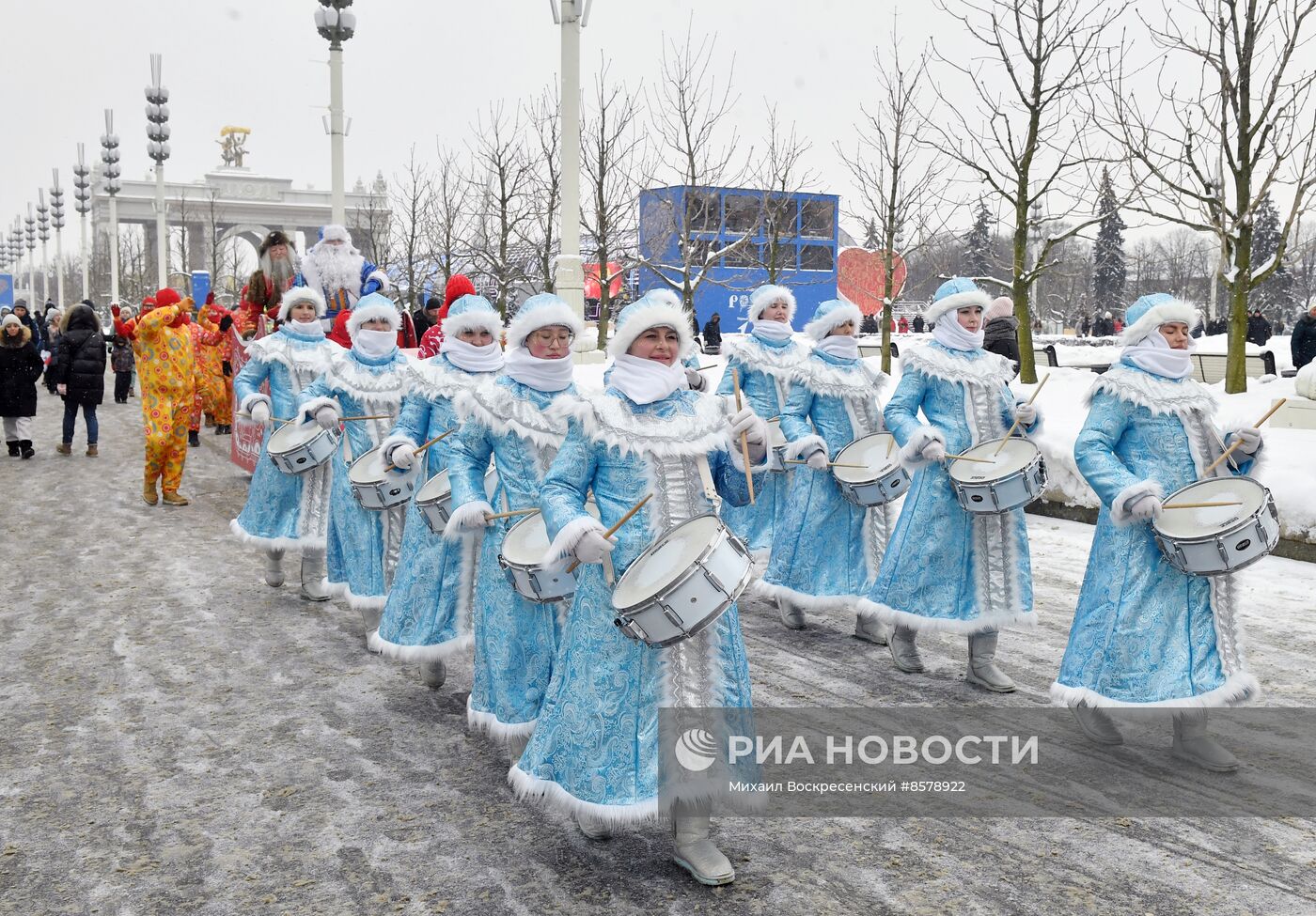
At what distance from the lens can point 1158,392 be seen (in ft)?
16.5

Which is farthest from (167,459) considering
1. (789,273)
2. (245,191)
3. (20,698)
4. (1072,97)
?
(245,191)

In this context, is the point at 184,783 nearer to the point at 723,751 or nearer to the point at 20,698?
the point at 20,698

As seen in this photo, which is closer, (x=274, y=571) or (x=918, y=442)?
(x=918, y=442)

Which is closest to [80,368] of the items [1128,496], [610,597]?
[610,597]

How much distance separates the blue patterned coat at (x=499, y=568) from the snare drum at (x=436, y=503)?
575mm

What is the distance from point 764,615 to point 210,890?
14.4 ft

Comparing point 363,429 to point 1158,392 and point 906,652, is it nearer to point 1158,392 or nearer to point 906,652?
point 906,652

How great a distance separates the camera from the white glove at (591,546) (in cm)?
354

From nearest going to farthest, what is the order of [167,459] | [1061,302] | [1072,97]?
1. [167,459]
2. [1072,97]
3. [1061,302]

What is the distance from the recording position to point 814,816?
4391 mm

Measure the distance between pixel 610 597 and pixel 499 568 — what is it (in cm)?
94

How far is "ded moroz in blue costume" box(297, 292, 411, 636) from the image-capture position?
259 inches

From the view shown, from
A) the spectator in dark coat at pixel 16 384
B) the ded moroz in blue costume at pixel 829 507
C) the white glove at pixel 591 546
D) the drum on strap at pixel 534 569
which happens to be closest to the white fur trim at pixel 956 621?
the ded moroz in blue costume at pixel 829 507

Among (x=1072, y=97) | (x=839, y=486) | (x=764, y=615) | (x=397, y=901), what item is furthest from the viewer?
(x=1072, y=97)
